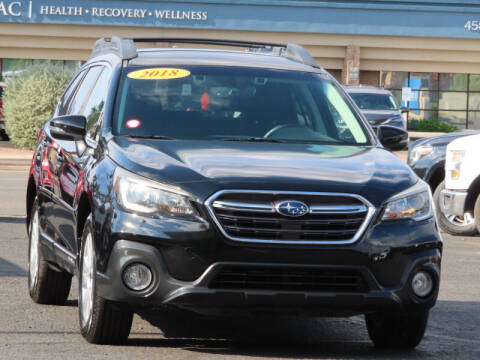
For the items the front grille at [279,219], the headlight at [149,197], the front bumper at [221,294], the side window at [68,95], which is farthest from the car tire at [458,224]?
the headlight at [149,197]

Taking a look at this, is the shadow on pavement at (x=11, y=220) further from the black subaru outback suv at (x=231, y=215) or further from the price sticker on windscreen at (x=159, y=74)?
the price sticker on windscreen at (x=159, y=74)

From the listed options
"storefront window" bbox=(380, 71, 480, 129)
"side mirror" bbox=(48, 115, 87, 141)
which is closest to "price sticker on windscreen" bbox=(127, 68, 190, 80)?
"side mirror" bbox=(48, 115, 87, 141)

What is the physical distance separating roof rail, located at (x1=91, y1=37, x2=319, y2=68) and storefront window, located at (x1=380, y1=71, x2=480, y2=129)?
4131 cm

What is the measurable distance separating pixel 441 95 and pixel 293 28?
8.23 metres

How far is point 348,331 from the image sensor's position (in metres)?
7.61

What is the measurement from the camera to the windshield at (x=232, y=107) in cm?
722

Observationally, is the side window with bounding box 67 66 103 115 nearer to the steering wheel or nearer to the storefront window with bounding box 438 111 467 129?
Result: the steering wheel

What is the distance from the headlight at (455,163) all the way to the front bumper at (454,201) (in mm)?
205

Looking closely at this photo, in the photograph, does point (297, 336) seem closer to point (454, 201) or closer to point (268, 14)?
point (454, 201)

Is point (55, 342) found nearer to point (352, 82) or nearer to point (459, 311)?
point (459, 311)

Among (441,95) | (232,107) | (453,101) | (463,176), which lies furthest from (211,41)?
(453,101)

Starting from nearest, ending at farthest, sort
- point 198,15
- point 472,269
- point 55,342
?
point 55,342, point 472,269, point 198,15

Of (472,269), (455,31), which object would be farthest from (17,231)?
(455,31)

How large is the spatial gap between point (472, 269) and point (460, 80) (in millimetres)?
40394
